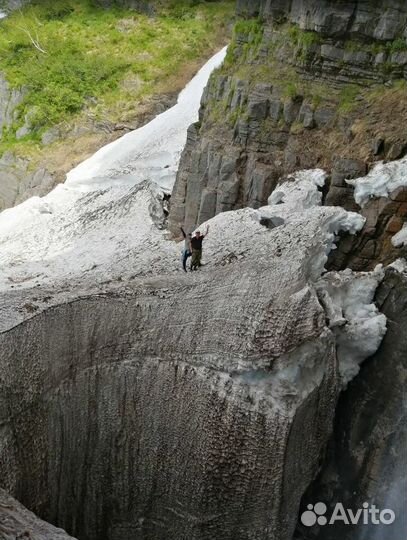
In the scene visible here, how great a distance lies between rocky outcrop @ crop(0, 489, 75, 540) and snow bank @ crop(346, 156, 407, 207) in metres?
8.54

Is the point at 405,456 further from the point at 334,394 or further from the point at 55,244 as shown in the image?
the point at 55,244

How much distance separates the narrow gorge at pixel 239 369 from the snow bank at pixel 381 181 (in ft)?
0.11

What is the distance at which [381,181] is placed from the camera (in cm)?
1412

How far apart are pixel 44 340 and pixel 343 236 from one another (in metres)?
6.11

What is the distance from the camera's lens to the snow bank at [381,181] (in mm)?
14016

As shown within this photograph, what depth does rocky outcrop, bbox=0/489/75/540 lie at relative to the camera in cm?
871

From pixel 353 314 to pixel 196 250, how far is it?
9.91 feet

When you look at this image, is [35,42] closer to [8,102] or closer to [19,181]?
[8,102]

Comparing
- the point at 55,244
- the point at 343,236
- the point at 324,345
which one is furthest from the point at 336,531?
the point at 55,244

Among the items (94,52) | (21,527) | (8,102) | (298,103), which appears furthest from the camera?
(94,52)

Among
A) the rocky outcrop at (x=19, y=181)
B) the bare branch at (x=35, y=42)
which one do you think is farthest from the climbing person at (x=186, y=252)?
the bare branch at (x=35, y=42)

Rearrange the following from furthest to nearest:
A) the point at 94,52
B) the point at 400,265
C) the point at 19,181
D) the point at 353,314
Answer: the point at 94,52 → the point at 19,181 → the point at 400,265 → the point at 353,314

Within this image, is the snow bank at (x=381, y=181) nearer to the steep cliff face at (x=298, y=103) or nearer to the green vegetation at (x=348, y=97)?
the steep cliff face at (x=298, y=103)

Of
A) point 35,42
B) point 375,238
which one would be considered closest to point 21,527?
point 375,238
